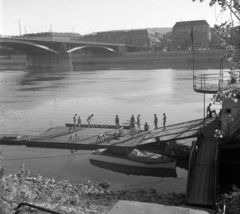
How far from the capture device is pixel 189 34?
5364 inches

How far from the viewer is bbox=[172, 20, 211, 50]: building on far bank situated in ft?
449

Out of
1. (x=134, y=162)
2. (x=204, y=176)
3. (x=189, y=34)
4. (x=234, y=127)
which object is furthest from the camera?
(x=189, y=34)

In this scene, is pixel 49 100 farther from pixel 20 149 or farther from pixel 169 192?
pixel 169 192

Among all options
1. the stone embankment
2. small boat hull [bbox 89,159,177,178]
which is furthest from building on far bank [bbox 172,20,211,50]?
the stone embankment

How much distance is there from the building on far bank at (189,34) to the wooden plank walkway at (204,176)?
125582 millimetres

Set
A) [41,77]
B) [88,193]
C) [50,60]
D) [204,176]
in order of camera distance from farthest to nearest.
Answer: [50,60] < [41,77] < [88,193] < [204,176]

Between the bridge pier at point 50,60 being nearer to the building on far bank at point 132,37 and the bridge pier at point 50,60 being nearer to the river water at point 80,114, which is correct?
the river water at point 80,114

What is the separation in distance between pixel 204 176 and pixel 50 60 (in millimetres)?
93820

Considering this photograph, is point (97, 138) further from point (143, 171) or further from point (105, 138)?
point (143, 171)

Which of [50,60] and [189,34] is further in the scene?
[189,34]

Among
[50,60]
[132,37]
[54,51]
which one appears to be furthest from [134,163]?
[132,37]

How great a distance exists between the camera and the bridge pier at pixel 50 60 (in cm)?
9681

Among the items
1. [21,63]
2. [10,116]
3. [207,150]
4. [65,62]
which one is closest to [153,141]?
[207,150]

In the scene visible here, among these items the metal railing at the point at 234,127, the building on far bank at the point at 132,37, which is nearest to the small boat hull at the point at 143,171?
the metal railing at the point at 234,127
